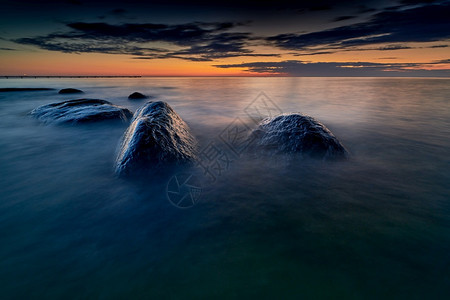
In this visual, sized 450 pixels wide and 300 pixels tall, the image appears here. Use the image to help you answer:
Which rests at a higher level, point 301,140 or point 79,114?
point 79,114

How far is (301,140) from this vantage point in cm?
555

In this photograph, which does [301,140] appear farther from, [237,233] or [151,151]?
[151,151]

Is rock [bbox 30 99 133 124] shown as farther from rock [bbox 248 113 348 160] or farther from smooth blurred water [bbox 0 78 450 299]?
rock [bbox 248 113 348 160]

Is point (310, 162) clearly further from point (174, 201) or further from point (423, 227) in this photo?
point (174, 201)

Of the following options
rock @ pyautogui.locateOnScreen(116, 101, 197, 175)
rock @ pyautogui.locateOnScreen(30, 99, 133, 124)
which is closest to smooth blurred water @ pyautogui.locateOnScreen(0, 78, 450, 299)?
rock @ pyautogui.locateOnScreen(116, 101, 197, 175)

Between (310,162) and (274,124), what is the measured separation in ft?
5.66

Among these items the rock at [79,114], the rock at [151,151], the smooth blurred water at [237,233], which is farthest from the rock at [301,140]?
the rock at [79,114]

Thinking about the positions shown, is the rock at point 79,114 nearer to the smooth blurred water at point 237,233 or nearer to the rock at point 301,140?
the smooth blurred water at point 237,233

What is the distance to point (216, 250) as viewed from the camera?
2.80 metres

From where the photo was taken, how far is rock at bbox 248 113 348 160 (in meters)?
5.47

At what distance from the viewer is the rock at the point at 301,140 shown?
5.47m

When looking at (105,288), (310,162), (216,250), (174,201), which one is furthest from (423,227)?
(105,288)

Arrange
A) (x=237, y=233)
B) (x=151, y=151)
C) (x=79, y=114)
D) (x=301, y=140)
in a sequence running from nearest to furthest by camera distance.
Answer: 1. (x=237, y=233)
2. (x=151, y=151)
3. (x=301, y=140)
4. (x=79, y=114)

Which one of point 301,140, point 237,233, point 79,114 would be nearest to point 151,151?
point 237,233
